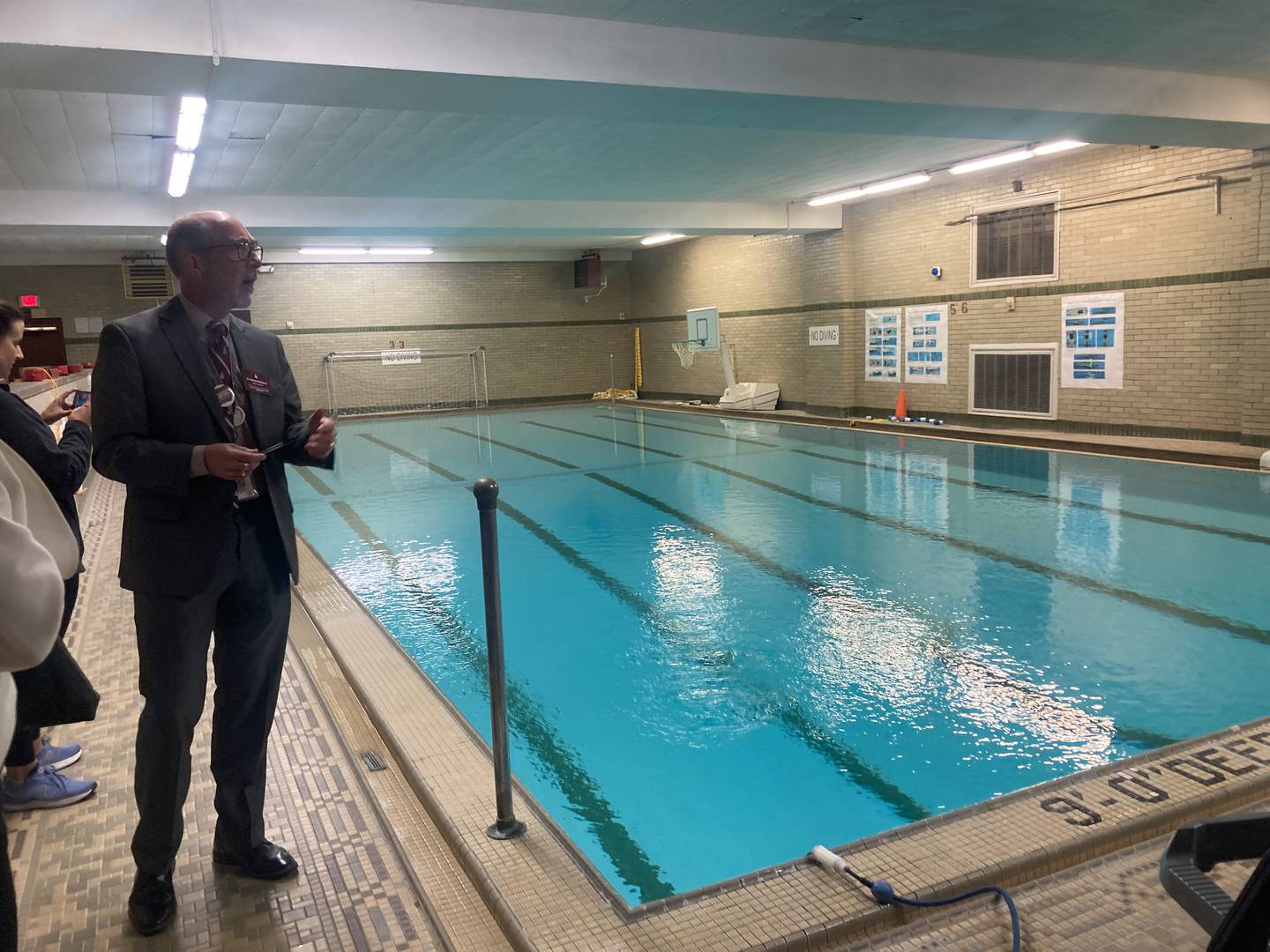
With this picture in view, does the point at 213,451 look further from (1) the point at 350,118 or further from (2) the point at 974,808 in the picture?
(1) the point at 350,118

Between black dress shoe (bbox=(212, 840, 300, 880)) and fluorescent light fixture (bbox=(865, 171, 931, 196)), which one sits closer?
black dress shoe (bbox=(212, 840, 300, 880))

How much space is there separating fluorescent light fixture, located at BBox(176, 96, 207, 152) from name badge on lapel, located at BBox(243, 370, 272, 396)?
5.54m

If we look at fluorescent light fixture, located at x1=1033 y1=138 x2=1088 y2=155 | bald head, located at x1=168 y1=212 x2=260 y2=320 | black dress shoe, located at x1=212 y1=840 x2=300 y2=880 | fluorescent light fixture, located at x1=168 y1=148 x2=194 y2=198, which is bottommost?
black dress shoe, located at x1=212 y1=840 x2=300 y2=880

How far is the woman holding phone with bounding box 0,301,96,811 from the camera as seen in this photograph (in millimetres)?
2299

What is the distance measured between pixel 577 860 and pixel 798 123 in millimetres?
6174

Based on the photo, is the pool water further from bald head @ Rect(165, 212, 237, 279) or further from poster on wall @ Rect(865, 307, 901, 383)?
poster on wall @ Rect(865, 307, 901, 383)

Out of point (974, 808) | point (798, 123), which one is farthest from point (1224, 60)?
point (974, 808)

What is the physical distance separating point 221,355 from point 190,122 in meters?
6.52

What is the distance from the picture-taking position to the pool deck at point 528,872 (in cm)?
196

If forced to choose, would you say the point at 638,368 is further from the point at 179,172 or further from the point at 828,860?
the point at 828,860

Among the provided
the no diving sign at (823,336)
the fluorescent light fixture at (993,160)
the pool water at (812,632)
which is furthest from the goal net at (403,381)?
the fluorescent light fixture at (993,160)

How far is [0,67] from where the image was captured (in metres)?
4.74

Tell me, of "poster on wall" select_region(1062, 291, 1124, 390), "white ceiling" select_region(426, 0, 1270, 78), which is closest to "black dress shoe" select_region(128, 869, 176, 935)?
"white ceiling" select_region(426, 0, 1270, 78)

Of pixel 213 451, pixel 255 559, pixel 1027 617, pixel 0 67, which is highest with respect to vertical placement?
pixel 0 67
